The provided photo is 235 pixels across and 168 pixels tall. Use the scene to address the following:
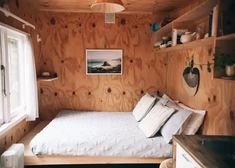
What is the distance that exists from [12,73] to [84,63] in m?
1.24

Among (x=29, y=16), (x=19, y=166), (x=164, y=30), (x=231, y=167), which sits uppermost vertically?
(x=29, y=16)

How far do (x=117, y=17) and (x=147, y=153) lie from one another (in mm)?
2370

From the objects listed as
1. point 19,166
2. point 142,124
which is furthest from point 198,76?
point 19,166

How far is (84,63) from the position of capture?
12.5 ft

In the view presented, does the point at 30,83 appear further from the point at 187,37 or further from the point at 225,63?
the point at 225,63

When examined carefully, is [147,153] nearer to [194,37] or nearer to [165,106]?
[165,106]

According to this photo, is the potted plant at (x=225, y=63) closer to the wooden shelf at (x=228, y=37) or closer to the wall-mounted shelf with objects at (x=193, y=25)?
the wooden shelf at (x=228, y=37)

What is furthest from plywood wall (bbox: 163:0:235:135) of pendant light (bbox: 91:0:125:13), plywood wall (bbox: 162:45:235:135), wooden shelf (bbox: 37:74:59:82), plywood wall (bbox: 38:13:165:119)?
wooden shelf (bbox: 37:74:59:82)

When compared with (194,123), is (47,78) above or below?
above

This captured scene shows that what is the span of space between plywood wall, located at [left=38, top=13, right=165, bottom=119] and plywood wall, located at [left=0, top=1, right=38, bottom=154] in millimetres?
317

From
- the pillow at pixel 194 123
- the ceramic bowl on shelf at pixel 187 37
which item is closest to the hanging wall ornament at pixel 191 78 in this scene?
the pillow at pixel 194 123

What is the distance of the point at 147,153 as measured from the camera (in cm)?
238

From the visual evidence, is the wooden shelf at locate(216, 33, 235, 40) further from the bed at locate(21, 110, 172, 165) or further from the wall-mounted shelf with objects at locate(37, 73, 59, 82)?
the wall-mounted shelf with objects at locate(37, 73, 59, 82)

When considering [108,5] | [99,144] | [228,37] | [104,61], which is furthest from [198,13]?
[104,61]
